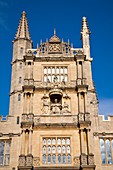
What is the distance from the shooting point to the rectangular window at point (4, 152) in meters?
22.3

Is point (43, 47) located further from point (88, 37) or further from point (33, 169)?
point (33, 169)

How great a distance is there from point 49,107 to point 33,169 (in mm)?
4858

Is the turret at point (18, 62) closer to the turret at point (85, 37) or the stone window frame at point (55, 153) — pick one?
the stone window frame at point (55, 153)

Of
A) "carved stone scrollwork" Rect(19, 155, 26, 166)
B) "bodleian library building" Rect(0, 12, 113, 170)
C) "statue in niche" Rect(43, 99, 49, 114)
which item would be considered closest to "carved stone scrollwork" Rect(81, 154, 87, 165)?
"bodleian library building" Rect(0, 12, 113, 170)

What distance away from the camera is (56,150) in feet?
73.2

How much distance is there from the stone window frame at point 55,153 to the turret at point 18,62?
320 centimetres

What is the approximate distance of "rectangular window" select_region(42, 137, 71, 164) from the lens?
72.2 ft

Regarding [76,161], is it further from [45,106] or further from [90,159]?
[45,106]

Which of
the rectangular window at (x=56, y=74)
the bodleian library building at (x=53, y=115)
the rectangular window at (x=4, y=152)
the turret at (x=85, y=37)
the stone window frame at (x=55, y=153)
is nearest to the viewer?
the stone window frame at (x=55, y=153)

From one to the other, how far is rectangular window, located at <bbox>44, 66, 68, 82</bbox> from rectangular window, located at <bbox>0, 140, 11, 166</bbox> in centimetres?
570

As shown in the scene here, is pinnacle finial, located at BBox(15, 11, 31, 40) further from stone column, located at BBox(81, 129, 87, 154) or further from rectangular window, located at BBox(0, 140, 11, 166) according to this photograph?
stone column, located at BBox(81, 129, 87, 154)

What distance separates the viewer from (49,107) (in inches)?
965

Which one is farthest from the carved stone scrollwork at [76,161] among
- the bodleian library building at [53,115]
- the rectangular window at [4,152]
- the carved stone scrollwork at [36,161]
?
the rectangular window at [4,152]

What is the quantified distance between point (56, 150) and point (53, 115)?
2.59 m
